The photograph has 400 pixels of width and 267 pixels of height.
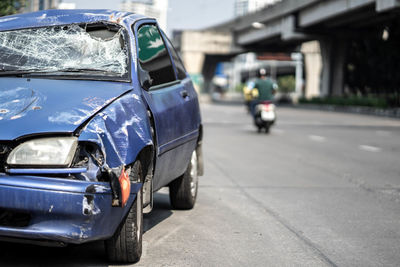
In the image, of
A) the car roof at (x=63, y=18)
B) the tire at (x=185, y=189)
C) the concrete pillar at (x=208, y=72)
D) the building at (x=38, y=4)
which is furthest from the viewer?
the concrete pillar at (x=208, y=72)

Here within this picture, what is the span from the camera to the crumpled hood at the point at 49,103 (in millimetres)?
4309

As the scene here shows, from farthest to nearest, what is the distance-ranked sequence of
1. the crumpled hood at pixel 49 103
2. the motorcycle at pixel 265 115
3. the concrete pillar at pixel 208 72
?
the concrete pillar at pixel 208 72
the motorcycle at pixel 265 115
the crumpled hood at pixel 49 103

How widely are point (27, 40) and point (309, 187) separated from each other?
505 cm

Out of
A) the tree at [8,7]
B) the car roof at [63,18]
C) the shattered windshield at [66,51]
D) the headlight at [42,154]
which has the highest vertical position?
the tree at [8,7]

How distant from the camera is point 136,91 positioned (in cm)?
511

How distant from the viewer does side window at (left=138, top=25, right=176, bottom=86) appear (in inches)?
227

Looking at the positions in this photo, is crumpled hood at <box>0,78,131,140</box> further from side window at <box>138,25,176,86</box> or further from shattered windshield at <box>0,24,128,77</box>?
side window at <box>138,25,176,86</box>

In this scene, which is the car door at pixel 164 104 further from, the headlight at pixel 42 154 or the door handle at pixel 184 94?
the headlight at pixel 42 154

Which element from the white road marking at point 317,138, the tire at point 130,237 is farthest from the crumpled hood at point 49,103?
the white road marking at point 317,138

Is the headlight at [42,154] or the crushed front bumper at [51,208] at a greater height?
the headlight at [42,154]

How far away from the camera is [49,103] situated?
4562 mm

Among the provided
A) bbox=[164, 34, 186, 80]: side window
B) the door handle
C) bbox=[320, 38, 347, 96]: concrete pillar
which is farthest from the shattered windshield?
bbox=[320, 38, 347, 96]: concrete pillar

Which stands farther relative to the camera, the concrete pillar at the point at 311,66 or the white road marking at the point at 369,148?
the concrete pillar at the point at 311,66

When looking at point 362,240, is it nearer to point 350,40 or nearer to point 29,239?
point 29,239
